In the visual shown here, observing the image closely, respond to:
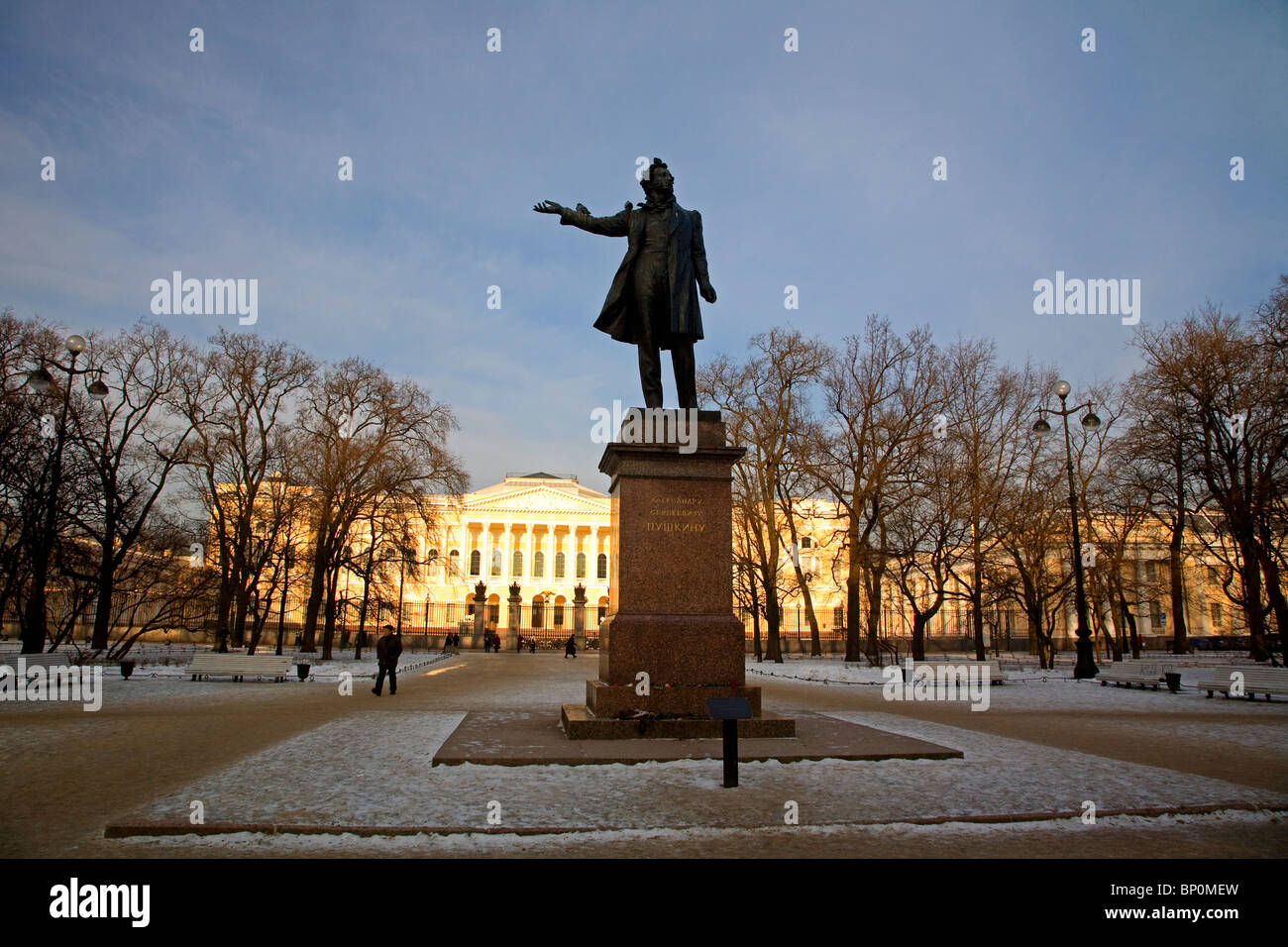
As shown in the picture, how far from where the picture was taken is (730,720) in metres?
7.25

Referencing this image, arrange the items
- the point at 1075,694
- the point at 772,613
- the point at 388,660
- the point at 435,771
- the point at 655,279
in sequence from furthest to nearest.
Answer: the point at 772,613
the point at 1075,694
the point at 388,660
the point at 655,279
the point at 435,771

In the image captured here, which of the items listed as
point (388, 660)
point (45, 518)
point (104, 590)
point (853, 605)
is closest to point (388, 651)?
point (388, 660)

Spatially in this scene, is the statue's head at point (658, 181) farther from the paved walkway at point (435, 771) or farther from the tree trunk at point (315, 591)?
the tree trunk at point (315, 591)

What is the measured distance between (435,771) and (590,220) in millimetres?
7033

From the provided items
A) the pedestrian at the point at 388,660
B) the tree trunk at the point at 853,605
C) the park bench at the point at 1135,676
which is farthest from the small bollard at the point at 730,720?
the tree trunk at the point at 853,605

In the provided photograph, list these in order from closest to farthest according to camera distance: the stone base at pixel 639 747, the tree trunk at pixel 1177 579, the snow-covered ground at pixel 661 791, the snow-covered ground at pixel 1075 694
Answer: the snow-covered ground at pixel 661 791, the stone base at pixel 639 747, the snow-covered ground at pixel 1075 694, the tree trunk at pixel 1177 579

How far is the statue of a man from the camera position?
10938 millimetres

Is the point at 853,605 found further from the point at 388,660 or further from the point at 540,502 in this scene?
the point at 540,502

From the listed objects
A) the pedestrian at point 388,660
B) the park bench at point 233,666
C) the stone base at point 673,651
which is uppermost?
the stone base at point 673,651

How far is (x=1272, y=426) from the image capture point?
2291 cm

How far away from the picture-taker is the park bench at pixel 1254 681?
18.3m

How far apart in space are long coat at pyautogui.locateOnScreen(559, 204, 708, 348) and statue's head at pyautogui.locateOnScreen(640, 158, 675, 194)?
0.91ft
